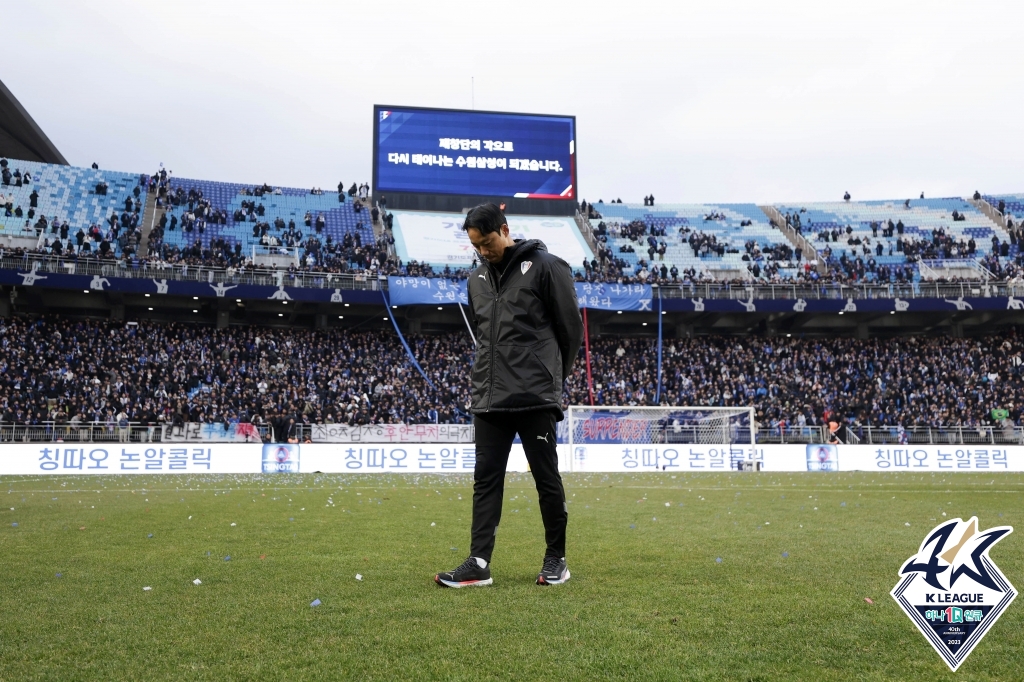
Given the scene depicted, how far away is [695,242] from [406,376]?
19.3 metres

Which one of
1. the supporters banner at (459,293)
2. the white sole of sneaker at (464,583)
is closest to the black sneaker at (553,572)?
the white sole of sneaker at (464,583)

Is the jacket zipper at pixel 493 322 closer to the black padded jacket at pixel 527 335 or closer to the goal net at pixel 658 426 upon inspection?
the black padded jacket at pixel 527 335

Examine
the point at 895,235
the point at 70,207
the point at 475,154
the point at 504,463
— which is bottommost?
the point at 504,463

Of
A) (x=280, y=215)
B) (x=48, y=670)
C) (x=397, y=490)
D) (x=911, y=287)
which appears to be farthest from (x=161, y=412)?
(x=911, y=287)

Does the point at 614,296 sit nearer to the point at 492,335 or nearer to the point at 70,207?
the point at 70,207

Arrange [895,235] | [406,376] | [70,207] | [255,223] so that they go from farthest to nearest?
[895,235]
[255,223]
[70,207]
[406,376]

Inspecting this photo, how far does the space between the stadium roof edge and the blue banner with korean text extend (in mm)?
32789

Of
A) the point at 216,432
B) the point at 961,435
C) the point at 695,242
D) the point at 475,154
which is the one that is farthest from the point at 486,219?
the point at 695,242

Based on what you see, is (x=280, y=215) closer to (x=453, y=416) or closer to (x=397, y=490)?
(x=453, y=416)

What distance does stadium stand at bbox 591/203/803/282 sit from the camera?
41.9 metres

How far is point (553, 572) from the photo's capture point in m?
4.22

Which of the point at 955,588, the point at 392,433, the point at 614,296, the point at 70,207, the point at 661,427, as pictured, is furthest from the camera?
the point at 70,207

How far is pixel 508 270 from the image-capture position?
177 inches

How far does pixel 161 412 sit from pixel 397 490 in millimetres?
19454
